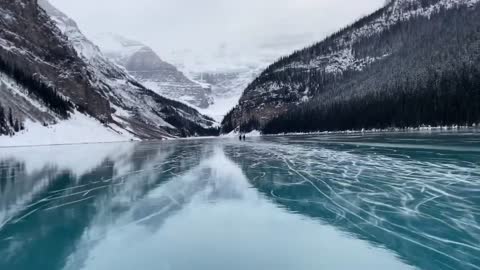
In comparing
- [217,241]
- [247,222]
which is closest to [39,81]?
[247,222]

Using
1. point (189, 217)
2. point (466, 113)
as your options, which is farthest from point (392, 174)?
point (466, 113)

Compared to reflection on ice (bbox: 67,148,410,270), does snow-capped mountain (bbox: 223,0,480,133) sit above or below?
above

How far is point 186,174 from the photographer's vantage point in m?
23.2


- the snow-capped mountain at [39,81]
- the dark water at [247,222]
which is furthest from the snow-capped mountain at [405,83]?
the dark water at [247,222]

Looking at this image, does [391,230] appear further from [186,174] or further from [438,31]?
[438,31]

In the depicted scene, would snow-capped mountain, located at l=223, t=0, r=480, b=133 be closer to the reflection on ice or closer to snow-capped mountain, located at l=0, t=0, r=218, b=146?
snow-capped mountain, located at l=0, t=0, r=218, b=146

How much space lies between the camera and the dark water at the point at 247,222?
27.5ft

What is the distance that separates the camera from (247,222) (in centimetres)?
1160

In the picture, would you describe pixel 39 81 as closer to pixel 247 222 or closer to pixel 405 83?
pixel 405 83

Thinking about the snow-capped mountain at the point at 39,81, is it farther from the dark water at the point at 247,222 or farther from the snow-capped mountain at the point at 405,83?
the snow-capped mountain at the point at 405,83

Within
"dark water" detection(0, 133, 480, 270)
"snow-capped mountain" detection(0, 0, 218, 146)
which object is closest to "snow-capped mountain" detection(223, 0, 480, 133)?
"snow-capped mountain" detection(0, 0, 218, 146)

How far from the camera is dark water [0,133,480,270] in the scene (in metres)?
8.39

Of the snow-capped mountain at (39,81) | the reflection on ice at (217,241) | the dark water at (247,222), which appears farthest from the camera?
the snow-capped mountain at (39,81)

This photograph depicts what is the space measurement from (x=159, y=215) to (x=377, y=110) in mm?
101111
